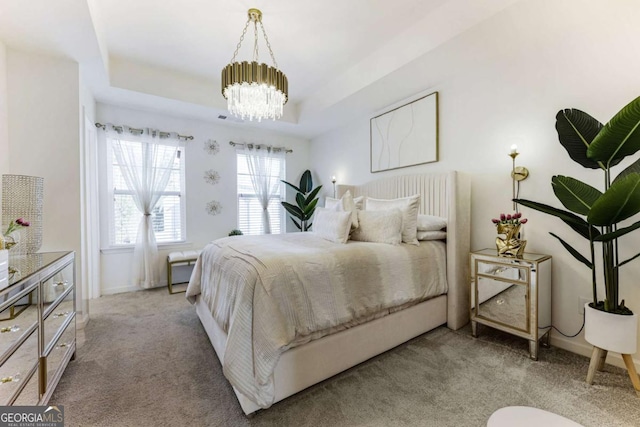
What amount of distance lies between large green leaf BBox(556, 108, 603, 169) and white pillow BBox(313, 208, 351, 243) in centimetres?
161

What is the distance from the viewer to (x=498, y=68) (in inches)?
95.3

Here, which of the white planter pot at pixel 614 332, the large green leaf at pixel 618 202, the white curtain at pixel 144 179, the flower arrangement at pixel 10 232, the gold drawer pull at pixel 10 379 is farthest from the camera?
the white curtain at pixel 144 179

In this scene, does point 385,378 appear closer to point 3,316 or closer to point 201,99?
point 3,316

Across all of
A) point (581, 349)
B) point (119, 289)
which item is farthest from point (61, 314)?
point (581, 349)

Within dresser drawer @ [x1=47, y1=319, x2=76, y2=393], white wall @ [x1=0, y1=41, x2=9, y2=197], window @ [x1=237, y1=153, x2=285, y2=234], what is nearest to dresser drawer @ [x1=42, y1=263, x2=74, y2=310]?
dresser drawer @ [x1=47, y1=319, x2=76, y2=393]

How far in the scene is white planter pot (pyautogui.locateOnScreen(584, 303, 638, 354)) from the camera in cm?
152

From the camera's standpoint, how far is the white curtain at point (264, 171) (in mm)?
4688

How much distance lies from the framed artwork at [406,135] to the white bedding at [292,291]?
50.9 inches

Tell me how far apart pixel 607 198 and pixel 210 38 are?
338cm

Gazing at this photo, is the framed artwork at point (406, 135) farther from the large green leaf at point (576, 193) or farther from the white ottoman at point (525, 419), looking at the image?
the white ottoman at point (525, 419)

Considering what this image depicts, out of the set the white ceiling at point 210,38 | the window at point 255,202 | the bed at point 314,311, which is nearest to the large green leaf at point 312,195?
the window at point 255,202

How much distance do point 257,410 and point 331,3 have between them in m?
3.01

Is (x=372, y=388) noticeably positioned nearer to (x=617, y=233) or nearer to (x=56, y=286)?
(x=617, y=233)

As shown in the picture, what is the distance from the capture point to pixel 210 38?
2.66 metres
